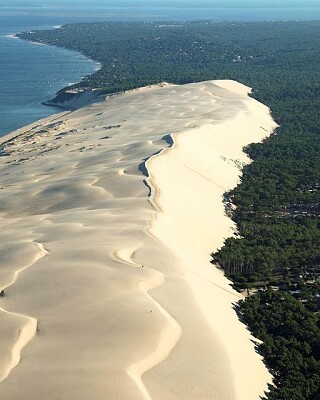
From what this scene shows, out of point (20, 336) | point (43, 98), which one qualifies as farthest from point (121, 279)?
point (43, 98)

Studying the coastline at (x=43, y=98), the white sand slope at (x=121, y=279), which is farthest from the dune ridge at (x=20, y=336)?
the coastline at (x=43, y=98)

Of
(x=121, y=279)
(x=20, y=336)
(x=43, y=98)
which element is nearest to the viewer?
(x=20, y=336)

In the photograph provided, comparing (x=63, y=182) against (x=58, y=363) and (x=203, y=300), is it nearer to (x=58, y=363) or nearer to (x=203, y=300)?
(x=203, y=300)

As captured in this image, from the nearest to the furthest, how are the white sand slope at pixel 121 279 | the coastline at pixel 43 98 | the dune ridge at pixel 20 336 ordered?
the white sand slope at pixel 121 279
the dune ridge at pixel 20 336
the coastline at pixel 43 98

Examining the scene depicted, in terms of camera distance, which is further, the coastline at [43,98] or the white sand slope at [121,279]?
the coastline at [43,98]

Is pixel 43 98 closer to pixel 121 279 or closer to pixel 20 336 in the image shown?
pixel 121 279

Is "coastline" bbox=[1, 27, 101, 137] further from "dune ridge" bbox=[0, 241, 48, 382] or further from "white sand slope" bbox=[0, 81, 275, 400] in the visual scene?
"dune ridge" bbox=[0, 241, 48, 382]

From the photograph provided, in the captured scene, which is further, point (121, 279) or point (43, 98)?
point (43, 98)

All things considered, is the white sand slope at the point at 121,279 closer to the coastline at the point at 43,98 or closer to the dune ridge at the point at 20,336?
the dune ridge at the point at 20,336

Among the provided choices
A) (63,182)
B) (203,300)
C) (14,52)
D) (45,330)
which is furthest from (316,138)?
(14,52)
